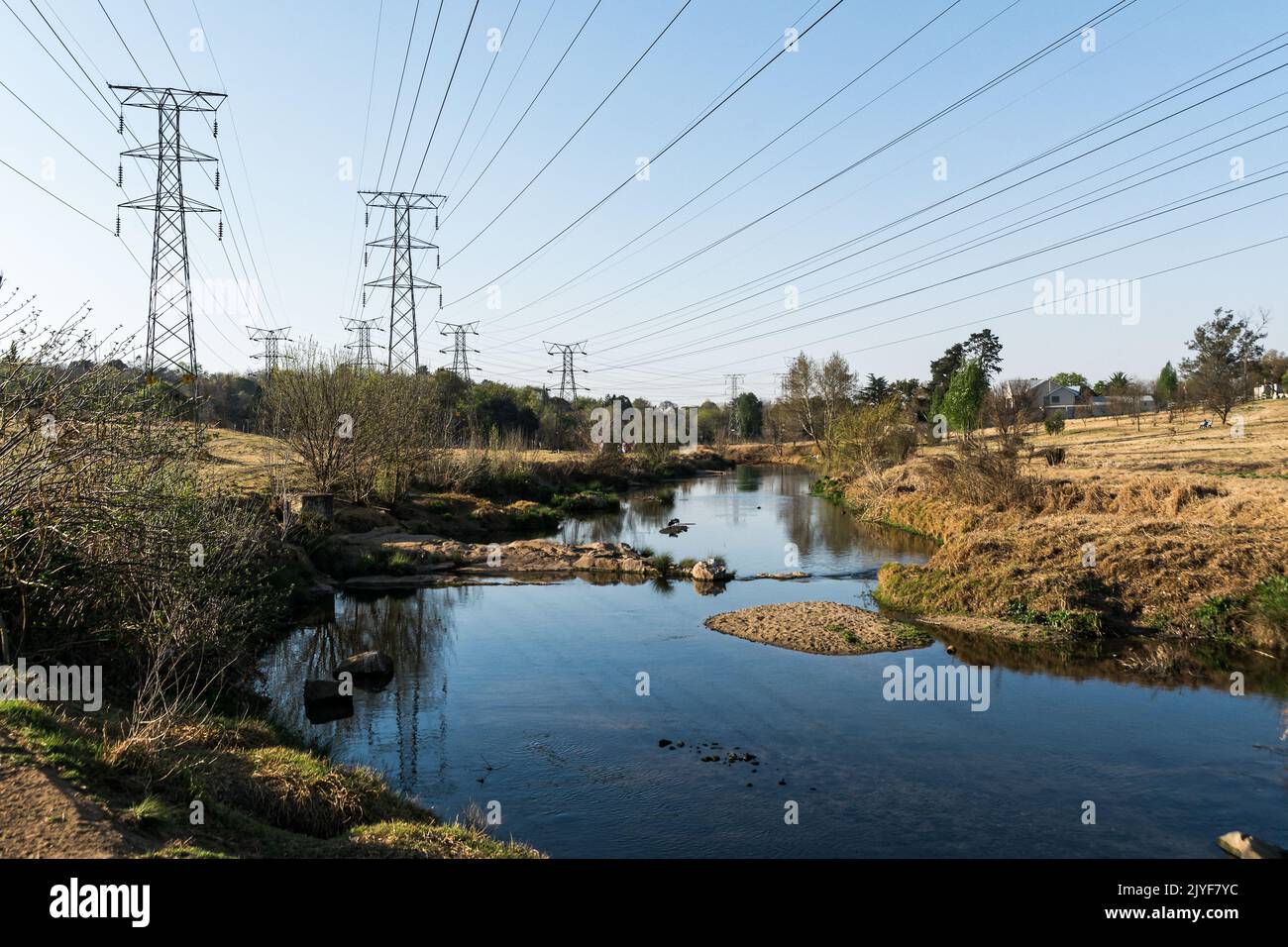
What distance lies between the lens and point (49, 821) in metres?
6.18

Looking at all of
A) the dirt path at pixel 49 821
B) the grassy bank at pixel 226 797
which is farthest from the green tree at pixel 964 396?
the dirt path at pixel 49 821

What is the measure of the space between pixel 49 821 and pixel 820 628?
1608 cm

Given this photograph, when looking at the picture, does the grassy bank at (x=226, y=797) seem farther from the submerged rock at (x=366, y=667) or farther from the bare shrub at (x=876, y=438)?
the bare shrub at (x=876, y=438)

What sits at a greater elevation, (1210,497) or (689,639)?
(1210,497)

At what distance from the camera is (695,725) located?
13.9 m

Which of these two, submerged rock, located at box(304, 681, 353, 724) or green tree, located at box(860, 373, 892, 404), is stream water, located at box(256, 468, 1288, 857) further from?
green tree, located at box(860, 373, 892, 404)

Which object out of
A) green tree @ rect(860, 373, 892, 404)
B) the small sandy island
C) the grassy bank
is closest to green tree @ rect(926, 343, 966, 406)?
green tree @ rect(860, 373, 892, 404)

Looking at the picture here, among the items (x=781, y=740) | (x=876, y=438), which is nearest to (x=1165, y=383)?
(x=876, y=438)

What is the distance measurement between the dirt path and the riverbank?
60.0 feet

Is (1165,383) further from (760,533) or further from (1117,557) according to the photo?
(1117,557)
